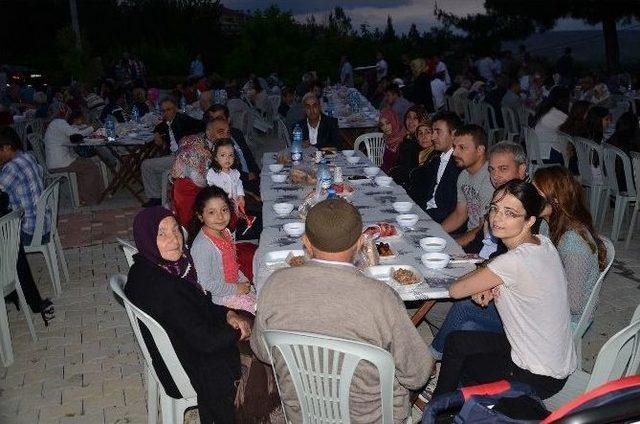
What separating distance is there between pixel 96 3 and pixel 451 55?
677 inches

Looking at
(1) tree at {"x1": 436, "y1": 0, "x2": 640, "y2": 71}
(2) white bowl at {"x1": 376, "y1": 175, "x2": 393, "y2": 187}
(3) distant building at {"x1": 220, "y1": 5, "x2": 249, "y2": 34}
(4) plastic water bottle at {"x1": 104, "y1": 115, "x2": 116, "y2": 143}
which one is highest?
(3) distant building at {"x1": 220, "y1": 5, "x2": 249, "y2": 34}

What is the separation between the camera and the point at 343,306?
2209 mm

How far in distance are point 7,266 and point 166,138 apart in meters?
4.16

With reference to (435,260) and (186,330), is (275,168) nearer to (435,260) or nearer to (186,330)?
(435,260)

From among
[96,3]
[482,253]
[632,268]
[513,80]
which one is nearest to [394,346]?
[482,253]

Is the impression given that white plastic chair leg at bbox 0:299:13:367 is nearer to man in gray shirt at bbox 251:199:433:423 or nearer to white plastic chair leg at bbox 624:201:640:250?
man in gray shirt at bbox 251:199:433:423

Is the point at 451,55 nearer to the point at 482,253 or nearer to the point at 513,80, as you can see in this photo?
the point at 513,80

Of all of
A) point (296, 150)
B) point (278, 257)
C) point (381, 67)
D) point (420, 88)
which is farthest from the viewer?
point (381, 67)

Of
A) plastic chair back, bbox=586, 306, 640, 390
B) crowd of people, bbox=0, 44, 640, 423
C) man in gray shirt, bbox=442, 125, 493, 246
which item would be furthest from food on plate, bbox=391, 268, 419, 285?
man in gray shirt, bbox=442, 125, 493, 246

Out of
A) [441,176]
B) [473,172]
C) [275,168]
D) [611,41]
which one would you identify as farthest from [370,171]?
[611,41]

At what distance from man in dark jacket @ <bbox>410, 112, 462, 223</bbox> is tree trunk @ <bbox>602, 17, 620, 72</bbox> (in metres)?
18.0

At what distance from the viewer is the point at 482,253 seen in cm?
386

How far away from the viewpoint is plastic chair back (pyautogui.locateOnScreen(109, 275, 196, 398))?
2752 mm

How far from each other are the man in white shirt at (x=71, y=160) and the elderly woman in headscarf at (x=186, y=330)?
555 cm
